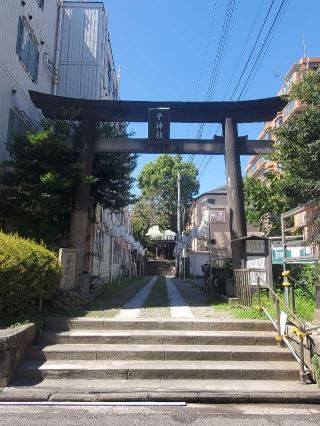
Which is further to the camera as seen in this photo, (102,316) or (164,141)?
(164,141)

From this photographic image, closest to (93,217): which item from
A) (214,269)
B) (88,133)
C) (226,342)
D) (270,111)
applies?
(88,133)

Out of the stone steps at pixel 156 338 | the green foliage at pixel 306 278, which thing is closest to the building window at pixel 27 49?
the stone steps at pixel 156 338

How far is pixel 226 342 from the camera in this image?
7.93 metres

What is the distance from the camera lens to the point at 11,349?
261 inches

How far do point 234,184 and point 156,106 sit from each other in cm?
340

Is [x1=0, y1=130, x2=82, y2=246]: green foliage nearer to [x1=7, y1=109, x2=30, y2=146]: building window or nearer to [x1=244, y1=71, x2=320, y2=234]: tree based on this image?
[x1=7, y1=109, x2=30, y2=146]: building window

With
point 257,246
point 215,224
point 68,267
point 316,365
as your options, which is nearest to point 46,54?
point 68,267

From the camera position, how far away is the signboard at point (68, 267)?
33.8ft

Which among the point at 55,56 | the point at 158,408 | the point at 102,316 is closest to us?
the point at 158,408

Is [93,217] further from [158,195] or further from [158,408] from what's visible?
[158,195]

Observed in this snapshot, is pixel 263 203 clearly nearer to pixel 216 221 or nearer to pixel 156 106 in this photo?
pixel 156 106

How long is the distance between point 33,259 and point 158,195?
4233cm

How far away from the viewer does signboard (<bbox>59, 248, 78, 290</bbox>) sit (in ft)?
33.8

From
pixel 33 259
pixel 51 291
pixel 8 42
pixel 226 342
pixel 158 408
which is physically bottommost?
pixel 158 408
